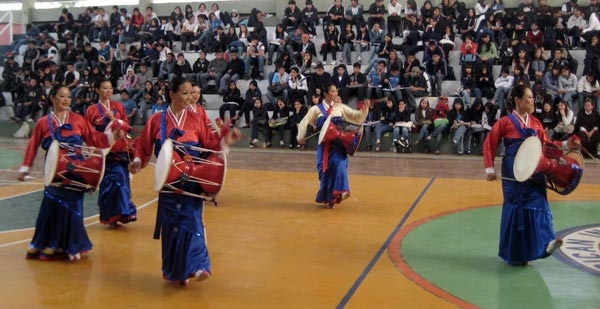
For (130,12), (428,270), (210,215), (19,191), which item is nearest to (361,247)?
(428,270)

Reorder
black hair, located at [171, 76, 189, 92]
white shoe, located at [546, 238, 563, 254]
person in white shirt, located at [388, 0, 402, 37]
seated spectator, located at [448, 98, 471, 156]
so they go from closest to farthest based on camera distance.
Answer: black hair, located at [171, 76, 189, 92]
white shoe, located at [546, 238, 563, 254]
seated spectator, located at [448, 98, 471, 156]
person in white shirt, located at [388, 0, 402, 37]

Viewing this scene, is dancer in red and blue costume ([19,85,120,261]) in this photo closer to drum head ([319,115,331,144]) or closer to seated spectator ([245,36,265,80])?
drum head ([319,115,331,144])

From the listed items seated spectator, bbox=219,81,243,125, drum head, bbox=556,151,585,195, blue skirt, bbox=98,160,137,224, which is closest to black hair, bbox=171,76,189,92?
blue skirt, bbox=98,160,137,224

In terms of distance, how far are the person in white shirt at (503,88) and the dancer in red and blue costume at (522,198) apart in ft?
36.7

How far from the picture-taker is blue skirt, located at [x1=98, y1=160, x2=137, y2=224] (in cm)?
848

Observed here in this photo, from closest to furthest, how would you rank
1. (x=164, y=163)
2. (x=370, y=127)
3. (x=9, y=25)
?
(x=164, y=163)
(x=370, y=127)
(x=9, y=25)

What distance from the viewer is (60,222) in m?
6.94

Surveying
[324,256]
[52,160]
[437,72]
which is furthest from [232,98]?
[52,160]

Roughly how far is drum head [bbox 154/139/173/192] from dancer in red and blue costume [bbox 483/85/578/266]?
3.36m

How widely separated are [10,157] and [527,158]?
13.8m

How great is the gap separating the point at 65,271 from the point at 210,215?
10.4 feet

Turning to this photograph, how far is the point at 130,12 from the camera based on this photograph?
28.5 meters

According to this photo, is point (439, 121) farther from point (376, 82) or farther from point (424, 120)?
point (376, 82)

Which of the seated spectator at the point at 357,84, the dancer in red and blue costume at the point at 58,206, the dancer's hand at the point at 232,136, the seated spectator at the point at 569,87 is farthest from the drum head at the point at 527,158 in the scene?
the seated spectator at the point at 357,84
